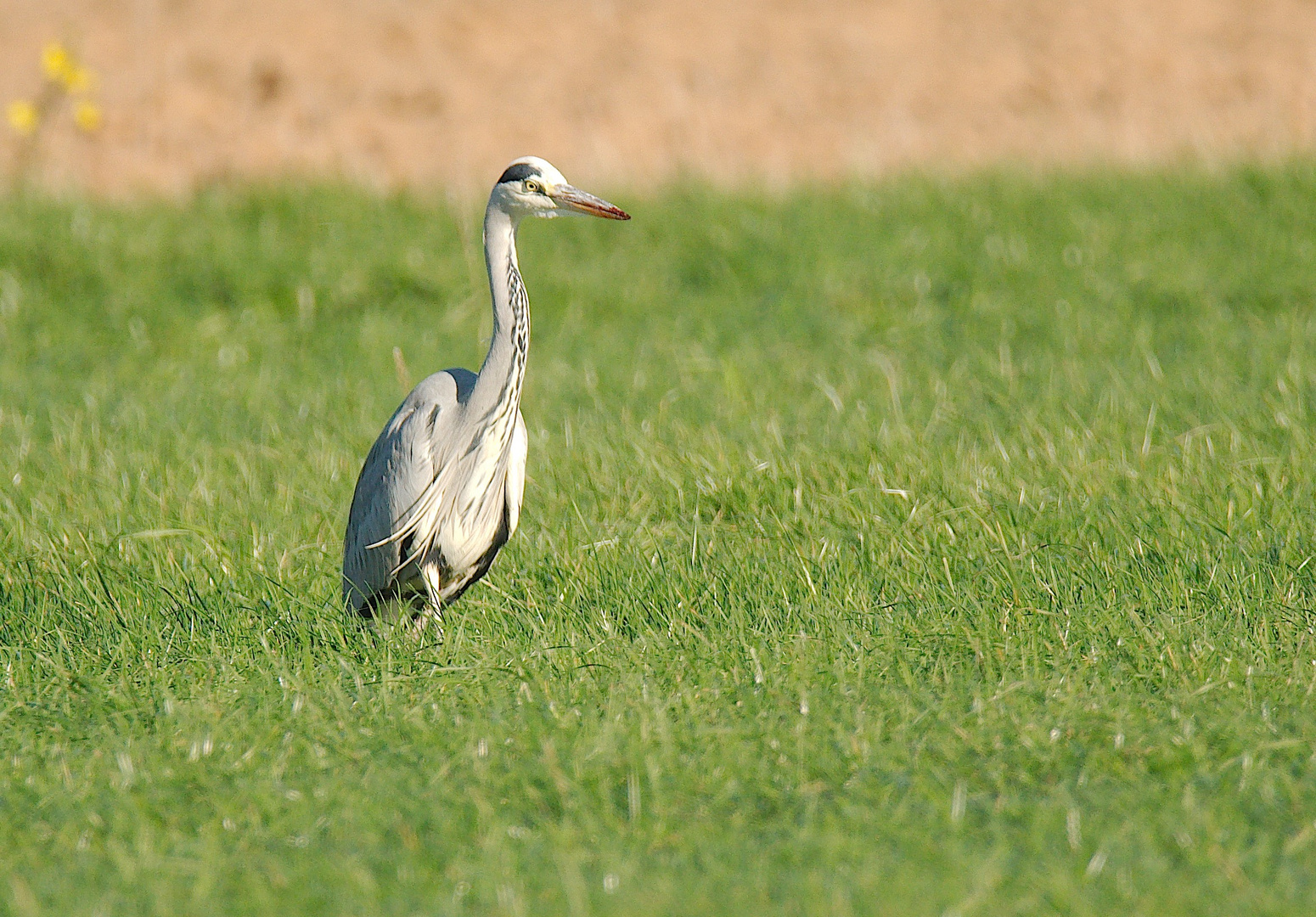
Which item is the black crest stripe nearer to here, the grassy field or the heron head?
the heron head

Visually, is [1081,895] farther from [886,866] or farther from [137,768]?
[137,768]

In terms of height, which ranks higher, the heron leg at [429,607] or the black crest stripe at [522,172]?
the black crest stripe at [522,172]

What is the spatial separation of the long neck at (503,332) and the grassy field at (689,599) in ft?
2.25

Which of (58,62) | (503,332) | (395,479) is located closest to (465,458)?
(395,479)

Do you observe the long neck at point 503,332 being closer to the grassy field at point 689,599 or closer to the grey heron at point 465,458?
the grey heron at point 465,458

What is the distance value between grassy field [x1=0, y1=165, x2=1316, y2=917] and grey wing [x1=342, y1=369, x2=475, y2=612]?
8.7 inches

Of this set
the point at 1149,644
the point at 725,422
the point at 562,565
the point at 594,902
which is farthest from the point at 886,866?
the point at 725,422

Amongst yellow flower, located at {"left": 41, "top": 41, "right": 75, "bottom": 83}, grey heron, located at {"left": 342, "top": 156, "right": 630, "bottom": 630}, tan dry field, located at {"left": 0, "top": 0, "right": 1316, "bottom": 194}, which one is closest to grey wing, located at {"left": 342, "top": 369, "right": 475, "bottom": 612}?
grey heron, located at {"left": 342, "top": 156, "right": 630, "bottom": 630}

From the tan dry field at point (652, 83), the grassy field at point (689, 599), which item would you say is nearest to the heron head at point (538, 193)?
the grassy field at point (689, 599)

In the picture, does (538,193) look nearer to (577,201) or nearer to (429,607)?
(577,201)

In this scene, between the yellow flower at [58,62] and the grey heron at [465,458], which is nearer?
the grey heron at [465,458]

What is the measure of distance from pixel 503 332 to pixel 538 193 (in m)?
0.47

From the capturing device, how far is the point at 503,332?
4523 millimetres

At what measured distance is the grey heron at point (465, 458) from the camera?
4.53 m
